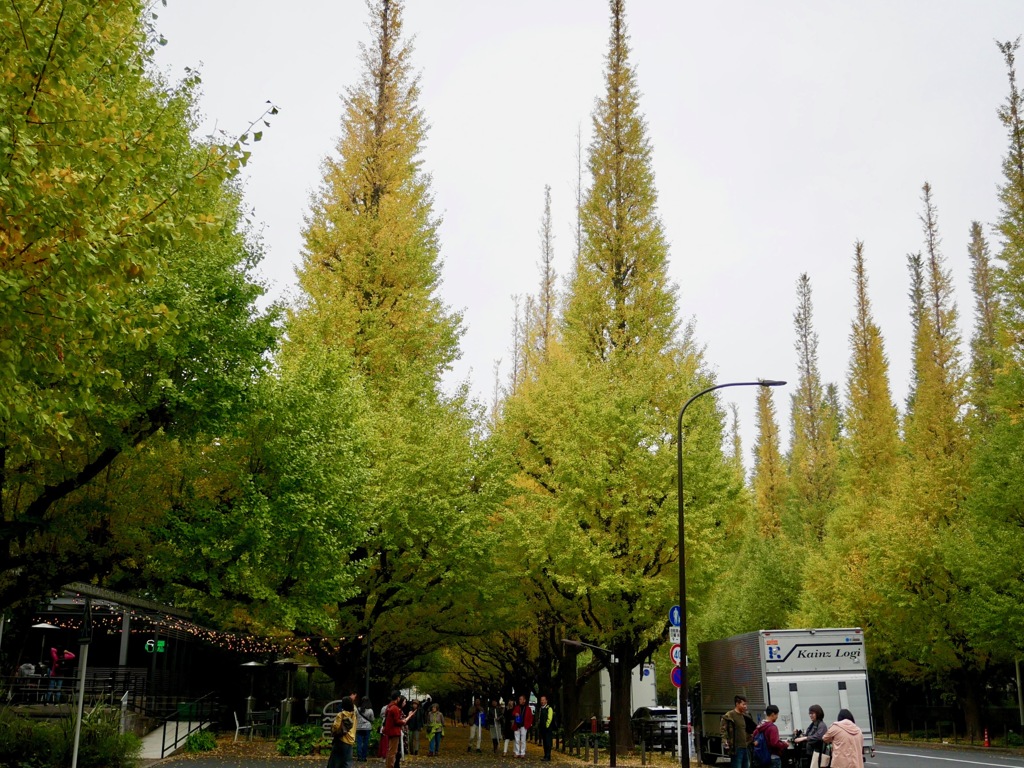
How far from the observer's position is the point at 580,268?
34.9 meters

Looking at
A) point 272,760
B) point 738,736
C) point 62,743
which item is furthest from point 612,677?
point 62,743

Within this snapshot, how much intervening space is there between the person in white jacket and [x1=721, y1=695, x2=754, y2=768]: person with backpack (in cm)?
335

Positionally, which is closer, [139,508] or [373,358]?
[139,508]

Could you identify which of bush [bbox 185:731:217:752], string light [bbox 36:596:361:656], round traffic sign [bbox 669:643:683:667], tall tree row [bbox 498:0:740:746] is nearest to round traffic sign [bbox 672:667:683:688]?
round traffic sign [bbox 669:643:683:667]

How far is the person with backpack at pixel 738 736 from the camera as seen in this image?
1612 centimetres

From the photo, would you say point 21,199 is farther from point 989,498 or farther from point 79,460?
point 989,498

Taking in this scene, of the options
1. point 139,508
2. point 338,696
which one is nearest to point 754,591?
point 338,696

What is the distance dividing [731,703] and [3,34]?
855 inches

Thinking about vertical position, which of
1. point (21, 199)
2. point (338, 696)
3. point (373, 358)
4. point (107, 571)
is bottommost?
point (338, 696)

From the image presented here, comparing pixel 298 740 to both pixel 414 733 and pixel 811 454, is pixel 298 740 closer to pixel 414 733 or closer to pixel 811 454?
pixel 414 733

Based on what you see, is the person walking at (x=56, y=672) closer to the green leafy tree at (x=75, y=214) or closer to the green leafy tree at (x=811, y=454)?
the green leafy tree at (x=75, y=214)

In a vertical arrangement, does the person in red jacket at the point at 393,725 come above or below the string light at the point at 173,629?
below

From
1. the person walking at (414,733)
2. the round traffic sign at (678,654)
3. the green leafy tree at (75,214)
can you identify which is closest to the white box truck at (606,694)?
the person walking at (414,733)

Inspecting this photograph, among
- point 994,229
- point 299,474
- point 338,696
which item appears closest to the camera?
point 299,474
